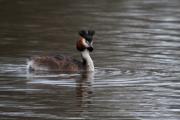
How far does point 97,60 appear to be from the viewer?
62.3 feet

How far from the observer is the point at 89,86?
629 inches

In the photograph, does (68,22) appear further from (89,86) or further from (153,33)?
(89,86)

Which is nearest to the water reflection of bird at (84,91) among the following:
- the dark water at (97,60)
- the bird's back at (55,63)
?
the dark water at (97,60)

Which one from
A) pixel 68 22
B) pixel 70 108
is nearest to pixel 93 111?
pixel 70 108

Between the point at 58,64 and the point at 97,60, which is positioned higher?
the point at 58,64

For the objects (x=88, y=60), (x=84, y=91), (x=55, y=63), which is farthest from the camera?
(x=88, y=60)

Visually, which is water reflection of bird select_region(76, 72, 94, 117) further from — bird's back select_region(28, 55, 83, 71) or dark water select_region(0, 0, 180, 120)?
bird's back select_region(28, 55, 83, 71)

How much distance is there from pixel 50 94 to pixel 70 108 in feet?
4.19

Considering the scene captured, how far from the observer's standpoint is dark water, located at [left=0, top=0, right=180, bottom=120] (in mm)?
13648

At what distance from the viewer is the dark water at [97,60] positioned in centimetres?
1365

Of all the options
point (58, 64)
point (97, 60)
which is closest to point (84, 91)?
point (58, 64)

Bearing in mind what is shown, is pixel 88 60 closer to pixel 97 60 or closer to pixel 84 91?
pixel 97 60

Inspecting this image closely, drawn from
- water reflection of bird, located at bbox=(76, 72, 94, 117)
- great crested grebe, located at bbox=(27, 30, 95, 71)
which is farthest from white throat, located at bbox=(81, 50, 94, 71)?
water reflection of bird, located at bbox=(76, 72, 94, 117)

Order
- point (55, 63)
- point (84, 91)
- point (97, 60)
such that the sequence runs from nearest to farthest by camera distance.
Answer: point (84, 91)
point (55, 63)
point (97, 60)
